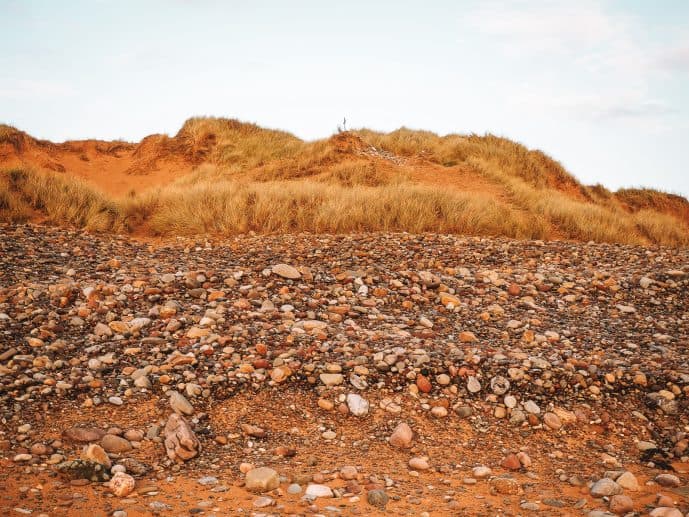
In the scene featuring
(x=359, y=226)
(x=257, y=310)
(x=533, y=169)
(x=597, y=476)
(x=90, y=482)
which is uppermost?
(x=533, y=169)

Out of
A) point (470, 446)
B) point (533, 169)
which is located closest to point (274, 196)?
point (470, 446)

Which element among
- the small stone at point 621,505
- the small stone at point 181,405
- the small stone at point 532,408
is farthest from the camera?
the small stone at point 532,408

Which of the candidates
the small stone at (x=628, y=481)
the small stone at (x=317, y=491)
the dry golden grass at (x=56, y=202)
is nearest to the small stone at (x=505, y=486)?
the small stone at (x=628, y=481)

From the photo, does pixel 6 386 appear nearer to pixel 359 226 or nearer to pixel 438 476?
pixel 438 476

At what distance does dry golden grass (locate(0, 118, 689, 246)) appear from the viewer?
382 inches

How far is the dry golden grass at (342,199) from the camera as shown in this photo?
9.71 meters

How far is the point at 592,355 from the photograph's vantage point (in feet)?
14.5

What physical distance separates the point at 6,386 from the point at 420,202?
8.10 metres

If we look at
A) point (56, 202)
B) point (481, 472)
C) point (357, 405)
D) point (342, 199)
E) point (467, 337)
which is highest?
point (342, 199)

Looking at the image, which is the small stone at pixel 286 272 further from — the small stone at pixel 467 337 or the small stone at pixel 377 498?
the small stone at pixel 377 498

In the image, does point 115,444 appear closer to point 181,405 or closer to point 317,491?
point 181,405

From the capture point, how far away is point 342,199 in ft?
33.8

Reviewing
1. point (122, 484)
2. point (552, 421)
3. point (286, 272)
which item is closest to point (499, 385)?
point (552, 421)

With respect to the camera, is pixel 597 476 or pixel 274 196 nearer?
pixel 597 476
